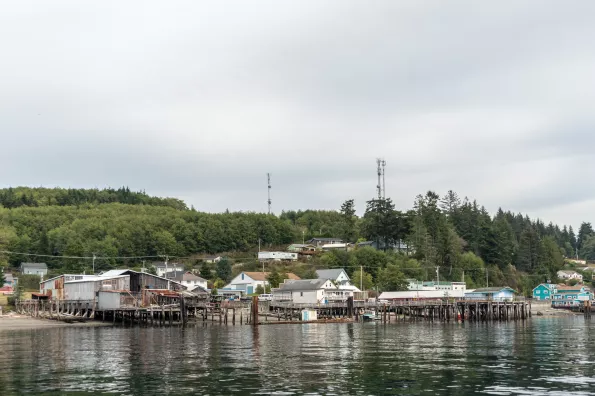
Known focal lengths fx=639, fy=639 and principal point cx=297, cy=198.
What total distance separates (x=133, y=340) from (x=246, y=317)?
4050 centimetres

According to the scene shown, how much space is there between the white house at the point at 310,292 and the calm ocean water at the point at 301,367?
188ft


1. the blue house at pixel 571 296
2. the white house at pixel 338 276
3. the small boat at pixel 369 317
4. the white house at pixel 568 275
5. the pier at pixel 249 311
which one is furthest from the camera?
the white house at pixel 568 275

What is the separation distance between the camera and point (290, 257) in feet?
557

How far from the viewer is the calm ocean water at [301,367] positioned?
90.7 ft

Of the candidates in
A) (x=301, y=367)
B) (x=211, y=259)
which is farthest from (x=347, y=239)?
(x=301, y=367)

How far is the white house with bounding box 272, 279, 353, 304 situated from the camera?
11175cm

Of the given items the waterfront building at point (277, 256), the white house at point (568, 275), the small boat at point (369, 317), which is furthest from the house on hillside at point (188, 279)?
the white house at point (568, 275)

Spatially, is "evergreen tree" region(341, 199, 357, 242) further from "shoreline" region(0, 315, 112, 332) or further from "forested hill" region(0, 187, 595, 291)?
"shoreline" region(0, 315, 112, 332)

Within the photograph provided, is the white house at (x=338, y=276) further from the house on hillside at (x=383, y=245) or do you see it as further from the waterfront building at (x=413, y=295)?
the house on hillside at (x=383, y=245)

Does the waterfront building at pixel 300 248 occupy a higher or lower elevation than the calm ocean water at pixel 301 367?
higher

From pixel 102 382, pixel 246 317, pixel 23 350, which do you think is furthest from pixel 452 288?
pixel 102 382

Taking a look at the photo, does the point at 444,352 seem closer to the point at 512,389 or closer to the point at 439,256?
the point at 512,389

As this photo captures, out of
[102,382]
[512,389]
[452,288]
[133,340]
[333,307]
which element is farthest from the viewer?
[452,288]

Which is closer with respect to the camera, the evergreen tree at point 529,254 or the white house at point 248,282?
the white house at point 248,282
